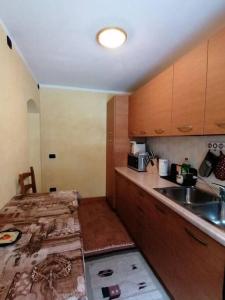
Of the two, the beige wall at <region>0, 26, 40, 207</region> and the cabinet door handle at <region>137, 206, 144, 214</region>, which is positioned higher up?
the beige wall at <region>0, 26, 40, 207</region>

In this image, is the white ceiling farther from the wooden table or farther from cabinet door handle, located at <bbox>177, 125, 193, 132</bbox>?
the wooden table

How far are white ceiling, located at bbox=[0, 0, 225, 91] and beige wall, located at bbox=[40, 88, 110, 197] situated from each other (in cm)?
95

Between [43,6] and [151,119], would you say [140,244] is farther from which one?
[43,6]

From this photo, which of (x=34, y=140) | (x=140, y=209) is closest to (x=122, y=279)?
(x=140, y=209)

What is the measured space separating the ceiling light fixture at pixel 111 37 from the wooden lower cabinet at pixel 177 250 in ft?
5.03

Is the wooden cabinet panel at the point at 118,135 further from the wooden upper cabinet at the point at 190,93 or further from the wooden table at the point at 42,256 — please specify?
the wooden table at the point at 42,256

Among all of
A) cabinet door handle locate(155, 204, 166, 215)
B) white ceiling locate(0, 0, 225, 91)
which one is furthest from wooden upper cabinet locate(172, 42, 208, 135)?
cabinet door handle locate(155, 204, 166, 215)

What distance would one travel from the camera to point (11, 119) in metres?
1.69

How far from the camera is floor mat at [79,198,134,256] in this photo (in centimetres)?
212

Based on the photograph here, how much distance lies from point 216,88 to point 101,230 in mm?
2251

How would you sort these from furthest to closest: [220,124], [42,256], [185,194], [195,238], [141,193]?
[141,193], [185,194], [220,124], [195,238], [42,256]

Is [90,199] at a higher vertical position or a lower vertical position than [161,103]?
lower

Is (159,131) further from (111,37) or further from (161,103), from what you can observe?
(111,37)

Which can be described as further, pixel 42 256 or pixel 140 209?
pixel 140 209
